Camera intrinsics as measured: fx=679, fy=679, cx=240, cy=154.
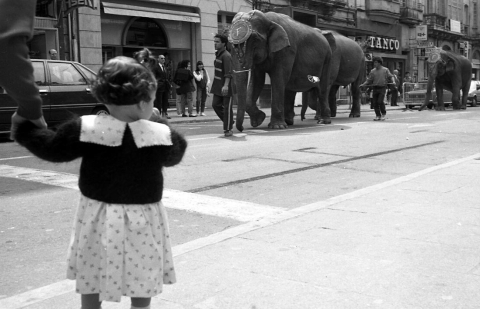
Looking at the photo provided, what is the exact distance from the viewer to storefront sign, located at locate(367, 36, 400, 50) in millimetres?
39406

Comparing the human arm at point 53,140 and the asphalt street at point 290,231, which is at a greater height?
the human arm at point 53,140

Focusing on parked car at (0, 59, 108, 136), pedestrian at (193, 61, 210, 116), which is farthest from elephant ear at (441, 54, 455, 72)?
parked car at (0, 59, 108, 136)

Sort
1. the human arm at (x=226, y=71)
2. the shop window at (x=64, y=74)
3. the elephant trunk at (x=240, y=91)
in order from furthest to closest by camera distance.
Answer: the elephant trunk at (x=240, y=91), the shop window at (x=64, y=74), the human arm at (x=226, y=71)

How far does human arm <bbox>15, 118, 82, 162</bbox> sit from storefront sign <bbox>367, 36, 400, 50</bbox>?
124ft

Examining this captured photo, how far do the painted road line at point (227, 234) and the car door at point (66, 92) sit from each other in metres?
7.53

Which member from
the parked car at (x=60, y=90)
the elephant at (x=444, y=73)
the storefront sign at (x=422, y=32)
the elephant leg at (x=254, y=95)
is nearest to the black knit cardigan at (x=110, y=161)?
the parked car at (x=60, y=90)

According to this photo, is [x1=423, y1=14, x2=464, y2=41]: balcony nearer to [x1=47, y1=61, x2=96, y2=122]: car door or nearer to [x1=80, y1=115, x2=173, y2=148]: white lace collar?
[x1=47, y1=61, x2=96, y2=122]: car door

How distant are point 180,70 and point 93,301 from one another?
1835cm

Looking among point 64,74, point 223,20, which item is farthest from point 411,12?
point 64,74

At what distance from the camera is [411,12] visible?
45.5m

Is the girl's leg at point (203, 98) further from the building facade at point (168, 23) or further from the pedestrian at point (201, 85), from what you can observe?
the building facade at point (168, 23)

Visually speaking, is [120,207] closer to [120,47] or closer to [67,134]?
[67,134]

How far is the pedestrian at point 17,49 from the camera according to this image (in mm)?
2232

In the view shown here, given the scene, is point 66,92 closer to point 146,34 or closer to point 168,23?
point 146,34
